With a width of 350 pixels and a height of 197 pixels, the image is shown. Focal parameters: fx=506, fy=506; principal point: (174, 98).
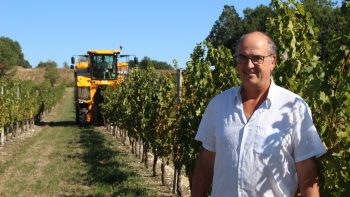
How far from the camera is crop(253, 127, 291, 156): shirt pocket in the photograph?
231 centimetres

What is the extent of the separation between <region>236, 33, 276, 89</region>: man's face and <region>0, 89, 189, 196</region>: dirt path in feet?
18.8

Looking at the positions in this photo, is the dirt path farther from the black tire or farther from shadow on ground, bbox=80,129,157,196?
the black tire

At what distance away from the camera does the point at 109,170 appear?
10.3 metres

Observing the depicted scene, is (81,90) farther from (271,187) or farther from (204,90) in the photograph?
(271,187)

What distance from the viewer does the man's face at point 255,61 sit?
241 cm

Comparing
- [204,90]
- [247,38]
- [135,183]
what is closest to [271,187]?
[247,38]

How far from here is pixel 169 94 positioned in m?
10.1

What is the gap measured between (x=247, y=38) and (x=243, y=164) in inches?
23.8

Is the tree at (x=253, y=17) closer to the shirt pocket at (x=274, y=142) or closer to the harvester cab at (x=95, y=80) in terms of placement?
the harvester cab at (x=95, y=80)

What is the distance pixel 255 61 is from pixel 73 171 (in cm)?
865

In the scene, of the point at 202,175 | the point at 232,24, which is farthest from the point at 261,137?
the point at 232,24

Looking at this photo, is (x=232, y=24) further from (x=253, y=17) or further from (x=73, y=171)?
(x=73, y=171)

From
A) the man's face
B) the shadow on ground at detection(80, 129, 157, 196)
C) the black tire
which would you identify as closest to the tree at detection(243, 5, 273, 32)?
the black tire

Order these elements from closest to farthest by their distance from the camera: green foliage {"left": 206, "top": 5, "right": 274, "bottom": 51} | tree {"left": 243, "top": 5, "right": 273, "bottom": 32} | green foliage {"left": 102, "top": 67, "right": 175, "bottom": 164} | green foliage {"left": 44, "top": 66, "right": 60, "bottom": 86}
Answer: green foliage {"left": 102, "top": 67, "right": 175, "bottom": 164}
tree {"left": 243, "top": 5, "right": 273, "bottom": 32}
green foliage {"left": 206, "top": 5, "right": 274, "bottom": 51}
green foliage {"left": 44, "top": 66, "right": 60, "bottom": 86}
